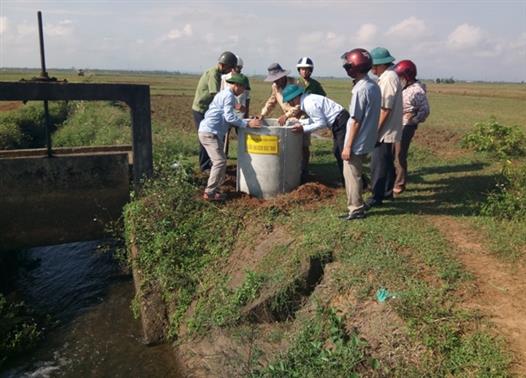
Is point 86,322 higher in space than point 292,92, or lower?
lower

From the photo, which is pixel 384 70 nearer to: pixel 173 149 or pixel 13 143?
pixel 173 149

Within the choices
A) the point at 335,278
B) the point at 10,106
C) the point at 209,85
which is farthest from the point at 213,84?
the point at 10,106

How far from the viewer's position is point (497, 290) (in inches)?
169

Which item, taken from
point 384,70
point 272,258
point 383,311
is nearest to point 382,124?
point 384,70

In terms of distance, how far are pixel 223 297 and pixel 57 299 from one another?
331 cm

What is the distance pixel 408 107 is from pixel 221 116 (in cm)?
281

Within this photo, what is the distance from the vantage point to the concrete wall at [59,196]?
7285 millimetres

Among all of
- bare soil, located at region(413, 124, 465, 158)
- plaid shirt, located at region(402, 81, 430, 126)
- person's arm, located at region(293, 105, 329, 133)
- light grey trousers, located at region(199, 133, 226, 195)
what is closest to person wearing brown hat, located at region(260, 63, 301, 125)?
person's arm, located at region(293, 105, 329, 133)

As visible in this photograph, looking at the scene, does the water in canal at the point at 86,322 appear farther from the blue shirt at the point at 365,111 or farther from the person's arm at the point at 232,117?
the blue shirt at the point at 365,111

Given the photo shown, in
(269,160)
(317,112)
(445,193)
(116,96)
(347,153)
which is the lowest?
(445,193)

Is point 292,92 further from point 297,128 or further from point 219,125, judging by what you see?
point 219,125

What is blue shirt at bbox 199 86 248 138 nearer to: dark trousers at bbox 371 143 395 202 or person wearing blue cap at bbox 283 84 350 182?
person wearing blue cap at bbox 283 84 350 182

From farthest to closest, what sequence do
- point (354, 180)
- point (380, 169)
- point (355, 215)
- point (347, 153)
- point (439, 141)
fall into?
1. point (439, 141)
2. point (380, 169)
3. point (355, 215)
4. point (354, 180)
5. point (347, 153)

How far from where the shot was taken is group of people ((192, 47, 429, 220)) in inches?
213
